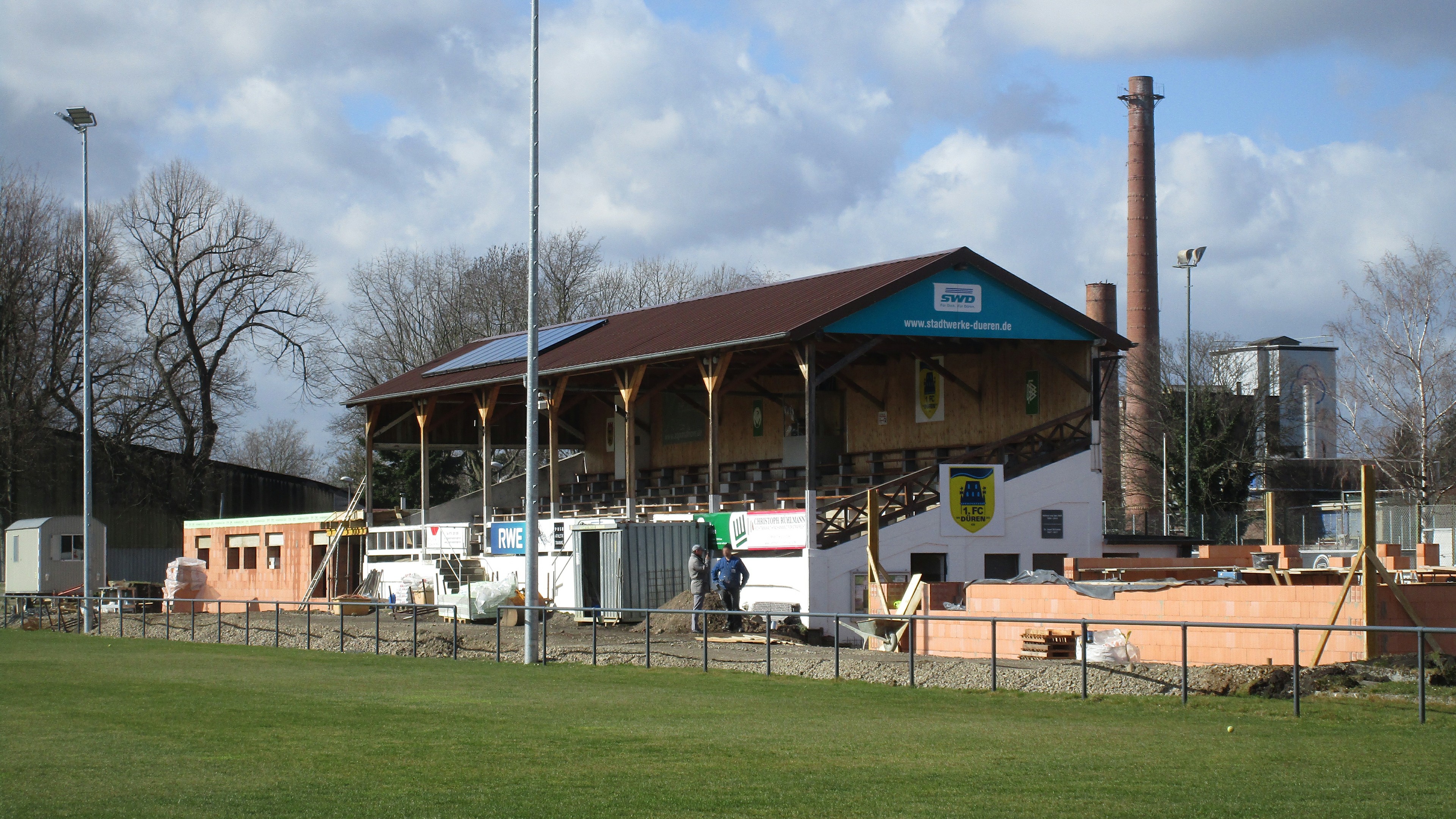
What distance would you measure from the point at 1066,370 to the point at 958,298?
330cm

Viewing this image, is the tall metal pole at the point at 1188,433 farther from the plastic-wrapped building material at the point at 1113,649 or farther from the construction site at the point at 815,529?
the plastic-wrapped building material at the point at 1113,649

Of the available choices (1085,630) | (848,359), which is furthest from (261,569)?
(1085,630)

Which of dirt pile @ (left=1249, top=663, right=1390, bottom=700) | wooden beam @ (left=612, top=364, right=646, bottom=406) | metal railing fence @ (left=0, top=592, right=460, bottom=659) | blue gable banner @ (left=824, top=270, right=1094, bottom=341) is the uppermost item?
blue gable banner @ (left=824, top=270, right=1094, bottom=341)

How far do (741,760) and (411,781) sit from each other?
252 cm

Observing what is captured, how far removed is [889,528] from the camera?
29.4 m

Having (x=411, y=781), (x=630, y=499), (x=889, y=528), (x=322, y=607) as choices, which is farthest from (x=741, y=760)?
(x=322, y=607)

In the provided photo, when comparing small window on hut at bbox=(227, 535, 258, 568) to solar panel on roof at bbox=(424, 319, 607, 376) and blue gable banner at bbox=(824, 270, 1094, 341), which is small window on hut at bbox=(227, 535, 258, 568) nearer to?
solar panel on roof at bbox=(424, 319, 607, 376)

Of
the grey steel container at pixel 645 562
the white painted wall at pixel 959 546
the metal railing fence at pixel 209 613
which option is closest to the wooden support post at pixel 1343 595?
the white painted wall at pixel 959 546

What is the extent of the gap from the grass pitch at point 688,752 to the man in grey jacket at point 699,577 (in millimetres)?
8518

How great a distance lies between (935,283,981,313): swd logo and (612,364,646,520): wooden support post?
671cm

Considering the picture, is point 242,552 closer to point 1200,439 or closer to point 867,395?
point 867,395

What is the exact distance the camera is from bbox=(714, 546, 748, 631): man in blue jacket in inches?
1065

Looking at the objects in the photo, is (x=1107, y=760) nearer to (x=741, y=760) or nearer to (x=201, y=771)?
(x=741, y=760)

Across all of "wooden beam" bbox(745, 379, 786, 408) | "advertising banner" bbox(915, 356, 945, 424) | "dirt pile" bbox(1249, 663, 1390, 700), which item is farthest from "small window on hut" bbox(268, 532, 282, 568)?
"dirt pile" bbox(1249, 663, 1390, 700)
